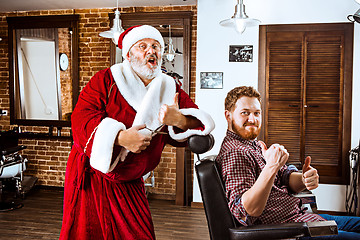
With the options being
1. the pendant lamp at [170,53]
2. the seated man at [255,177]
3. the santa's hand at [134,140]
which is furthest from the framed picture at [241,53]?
the santa's hand at [134,140]

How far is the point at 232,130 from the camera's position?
5.98 feet

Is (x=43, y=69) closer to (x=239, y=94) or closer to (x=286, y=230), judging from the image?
(x=239, y=94)

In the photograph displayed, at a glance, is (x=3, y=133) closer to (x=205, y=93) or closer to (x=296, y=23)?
(x=205, y=93)

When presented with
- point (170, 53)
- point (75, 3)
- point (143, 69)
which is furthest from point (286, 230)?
point (75, 3)

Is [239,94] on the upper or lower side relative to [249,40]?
lower

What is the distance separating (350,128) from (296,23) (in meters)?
1.42

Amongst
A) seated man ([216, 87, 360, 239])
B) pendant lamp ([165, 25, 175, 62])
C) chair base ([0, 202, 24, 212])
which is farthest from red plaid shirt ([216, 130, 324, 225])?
chair base ([0, 202, 24, 212])

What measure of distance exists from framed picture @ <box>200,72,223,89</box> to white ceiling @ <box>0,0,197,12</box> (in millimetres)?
1122

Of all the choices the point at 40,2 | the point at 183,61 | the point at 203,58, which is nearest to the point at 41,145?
the point at 40,2

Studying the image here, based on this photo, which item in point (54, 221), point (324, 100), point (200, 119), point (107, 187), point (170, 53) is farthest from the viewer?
point (170, 53)

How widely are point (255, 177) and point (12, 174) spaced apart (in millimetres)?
3542

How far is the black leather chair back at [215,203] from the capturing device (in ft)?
5.28

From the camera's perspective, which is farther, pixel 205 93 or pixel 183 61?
pixel 183 61

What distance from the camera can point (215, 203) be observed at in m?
1.62
